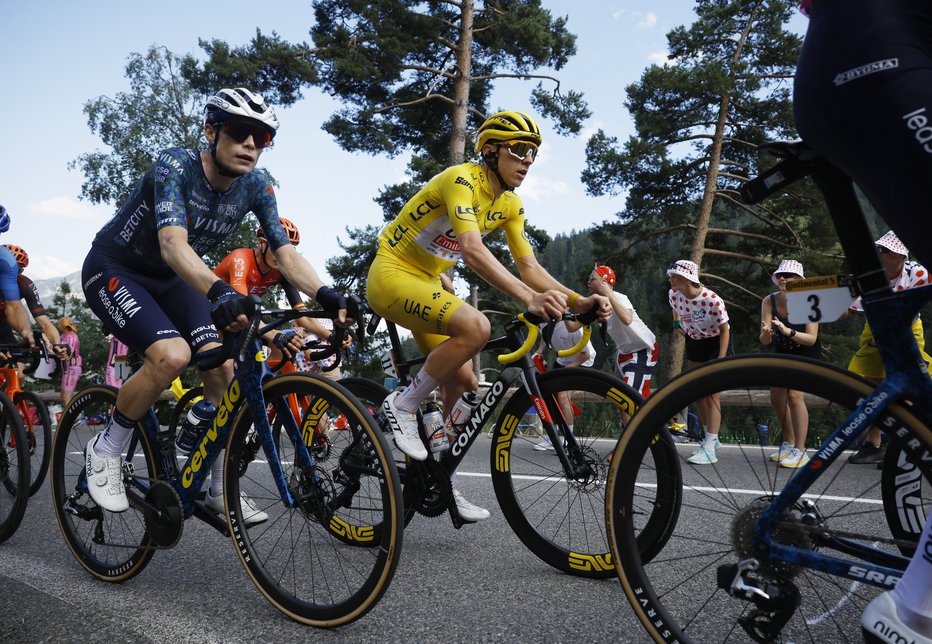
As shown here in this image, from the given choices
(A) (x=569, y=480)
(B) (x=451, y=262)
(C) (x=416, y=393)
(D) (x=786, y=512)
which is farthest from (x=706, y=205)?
(D) (x=786, y=512)

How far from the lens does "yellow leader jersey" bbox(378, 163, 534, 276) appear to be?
3658 millimetres

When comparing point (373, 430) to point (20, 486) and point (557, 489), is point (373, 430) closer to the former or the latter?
point (557, 489)

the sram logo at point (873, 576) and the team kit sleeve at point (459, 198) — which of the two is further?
the team kit sleeve at point (459, 198)

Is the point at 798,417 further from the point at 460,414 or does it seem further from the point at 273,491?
the point at 273,491

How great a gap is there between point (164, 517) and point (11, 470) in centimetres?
228

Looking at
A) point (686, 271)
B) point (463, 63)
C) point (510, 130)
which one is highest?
point (463, 63)

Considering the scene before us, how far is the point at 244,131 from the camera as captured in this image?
3287mm

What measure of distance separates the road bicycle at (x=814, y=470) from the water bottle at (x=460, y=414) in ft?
4.67

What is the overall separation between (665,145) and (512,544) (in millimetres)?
19275

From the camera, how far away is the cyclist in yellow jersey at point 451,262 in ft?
11.2

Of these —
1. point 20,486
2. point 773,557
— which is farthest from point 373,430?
point 20,486

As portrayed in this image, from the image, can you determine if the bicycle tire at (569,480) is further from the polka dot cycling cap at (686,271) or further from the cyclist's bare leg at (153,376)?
the polka dot cycling cap at (686,271)

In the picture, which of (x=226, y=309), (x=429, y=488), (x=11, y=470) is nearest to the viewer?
(x=226, y=309)

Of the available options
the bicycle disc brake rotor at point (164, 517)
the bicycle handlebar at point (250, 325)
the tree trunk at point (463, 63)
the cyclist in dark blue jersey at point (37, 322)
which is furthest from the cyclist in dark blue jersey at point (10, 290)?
the tree trunk at point (463, 63)
